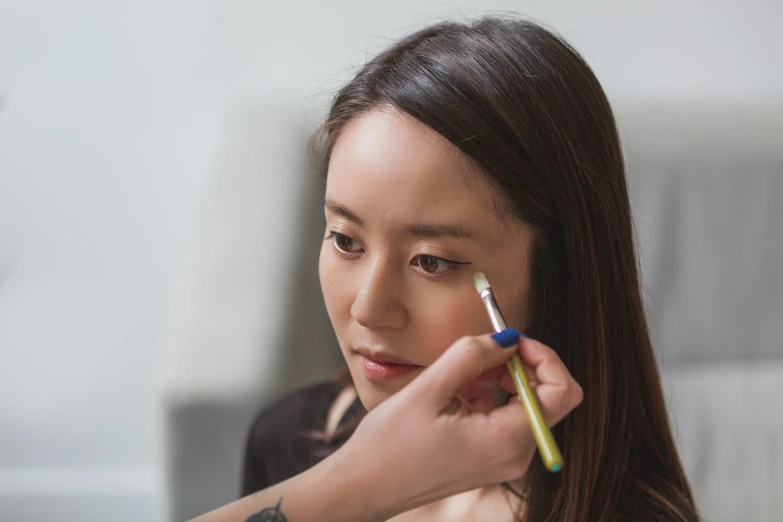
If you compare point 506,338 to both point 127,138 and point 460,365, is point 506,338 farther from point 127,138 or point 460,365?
point 127,138

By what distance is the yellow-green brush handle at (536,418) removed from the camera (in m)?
0.37

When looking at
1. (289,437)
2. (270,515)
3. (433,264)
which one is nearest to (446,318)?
(433,264)

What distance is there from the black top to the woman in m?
0.20

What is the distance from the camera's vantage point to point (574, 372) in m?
0.57

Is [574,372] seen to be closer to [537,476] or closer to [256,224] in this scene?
[537,476]

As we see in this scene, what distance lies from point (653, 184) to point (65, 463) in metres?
0.79

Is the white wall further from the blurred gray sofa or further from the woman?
the woman

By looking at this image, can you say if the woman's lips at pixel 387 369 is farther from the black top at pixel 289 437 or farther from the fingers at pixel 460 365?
the black top at pixel 289 437

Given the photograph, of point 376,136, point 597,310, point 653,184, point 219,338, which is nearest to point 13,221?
point 219,338

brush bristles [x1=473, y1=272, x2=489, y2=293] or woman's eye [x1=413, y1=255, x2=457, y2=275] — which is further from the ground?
woman's eye [x1=413, y1=255, x2=457, y2=275]

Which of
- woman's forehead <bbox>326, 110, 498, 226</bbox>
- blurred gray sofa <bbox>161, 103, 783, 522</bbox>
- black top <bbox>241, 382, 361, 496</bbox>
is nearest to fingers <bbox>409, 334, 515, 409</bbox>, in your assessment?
woman's forehead <bbox>326, 110, 498, 226</bbox>

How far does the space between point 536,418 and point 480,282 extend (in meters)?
0.11

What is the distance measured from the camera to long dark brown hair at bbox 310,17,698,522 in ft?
1.67

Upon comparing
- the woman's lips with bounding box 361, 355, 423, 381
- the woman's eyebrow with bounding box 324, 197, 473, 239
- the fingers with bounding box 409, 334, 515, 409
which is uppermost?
the woman's eyebrow with bounding box 324, 197, 473, 239
